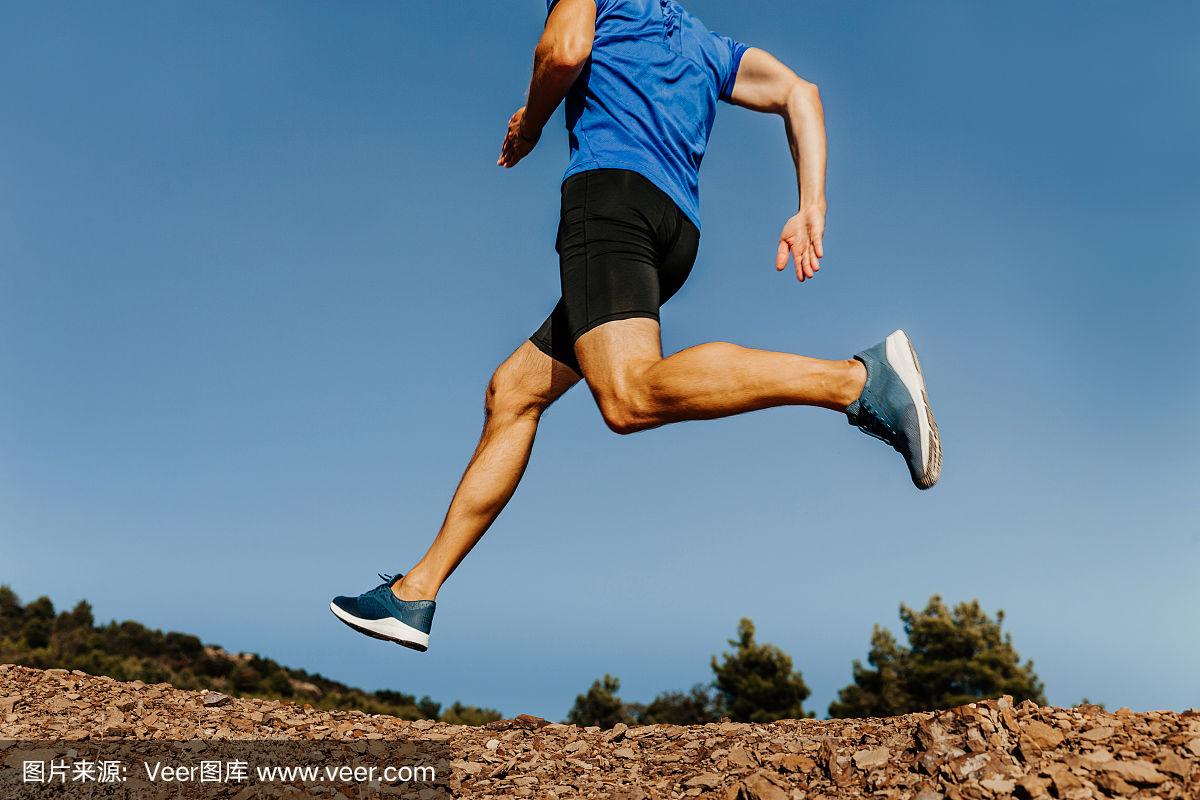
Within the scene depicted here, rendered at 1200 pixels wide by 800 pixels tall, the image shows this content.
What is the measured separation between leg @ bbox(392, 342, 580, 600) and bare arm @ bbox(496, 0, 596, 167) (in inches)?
43.6

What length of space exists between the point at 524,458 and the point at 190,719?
8.22 ft

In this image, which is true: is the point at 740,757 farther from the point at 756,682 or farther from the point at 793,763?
the point at 756,682

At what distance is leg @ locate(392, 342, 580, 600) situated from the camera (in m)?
4.38

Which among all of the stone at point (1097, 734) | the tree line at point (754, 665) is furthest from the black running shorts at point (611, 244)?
the tree line at point (754, 665)

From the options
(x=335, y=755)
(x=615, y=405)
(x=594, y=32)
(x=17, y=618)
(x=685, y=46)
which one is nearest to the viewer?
(x=615, y=405)

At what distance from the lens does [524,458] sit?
4465 mm

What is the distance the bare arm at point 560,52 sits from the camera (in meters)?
3.85

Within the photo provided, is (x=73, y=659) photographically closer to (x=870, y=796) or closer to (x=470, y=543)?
(x=470, y=543)

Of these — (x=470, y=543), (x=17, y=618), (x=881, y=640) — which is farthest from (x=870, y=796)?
(x=17, y=618)

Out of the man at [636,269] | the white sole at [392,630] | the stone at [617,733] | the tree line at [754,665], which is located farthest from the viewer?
the tree line at [754,665]

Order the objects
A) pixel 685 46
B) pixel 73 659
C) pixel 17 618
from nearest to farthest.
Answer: pixel 685 46 < pixel 73 659 < pixel 17 618

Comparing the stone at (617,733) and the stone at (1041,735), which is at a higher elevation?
the stone at (1041,735)

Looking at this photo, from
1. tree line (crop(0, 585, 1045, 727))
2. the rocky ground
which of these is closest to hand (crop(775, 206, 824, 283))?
the rocky ground

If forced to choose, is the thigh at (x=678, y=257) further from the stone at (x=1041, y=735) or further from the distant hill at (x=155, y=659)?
the distant hill at (x=155, y=659)
